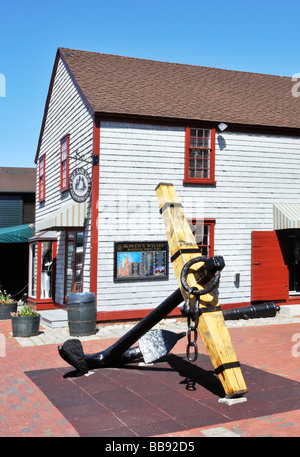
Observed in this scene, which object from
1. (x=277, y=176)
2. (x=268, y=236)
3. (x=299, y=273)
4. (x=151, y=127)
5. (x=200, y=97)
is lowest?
(x=299, y=273)

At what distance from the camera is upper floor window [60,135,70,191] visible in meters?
15.6

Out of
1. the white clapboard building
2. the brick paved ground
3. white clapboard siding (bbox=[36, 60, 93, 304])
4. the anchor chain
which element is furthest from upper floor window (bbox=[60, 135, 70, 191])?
the anchor chain

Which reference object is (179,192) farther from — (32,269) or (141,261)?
(32,269)

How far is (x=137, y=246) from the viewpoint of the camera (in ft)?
44.2

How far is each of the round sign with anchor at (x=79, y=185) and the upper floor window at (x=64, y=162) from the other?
2.46m

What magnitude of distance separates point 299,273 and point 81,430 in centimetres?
1192

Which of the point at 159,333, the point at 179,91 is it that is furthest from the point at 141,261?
the point at 159,333

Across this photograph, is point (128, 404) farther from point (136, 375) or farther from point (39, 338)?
point (39, 338)

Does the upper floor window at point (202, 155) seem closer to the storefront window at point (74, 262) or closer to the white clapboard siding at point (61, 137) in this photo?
the white clapboard siding at point (61, 137)

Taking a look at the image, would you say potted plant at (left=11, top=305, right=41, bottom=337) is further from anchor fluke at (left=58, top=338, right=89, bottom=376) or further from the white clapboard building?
anchor fluke at (left=58, top=338, right=89, bottom=376)

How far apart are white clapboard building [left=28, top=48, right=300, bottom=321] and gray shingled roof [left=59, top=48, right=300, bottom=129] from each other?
0.06 m

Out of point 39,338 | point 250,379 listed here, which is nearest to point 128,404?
point 250,379

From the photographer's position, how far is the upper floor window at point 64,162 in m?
15.6

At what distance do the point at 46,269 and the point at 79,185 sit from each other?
172 inches
